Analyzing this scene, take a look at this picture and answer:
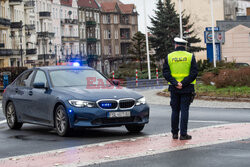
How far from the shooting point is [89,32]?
138875 mm

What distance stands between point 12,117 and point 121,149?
5.67 meters

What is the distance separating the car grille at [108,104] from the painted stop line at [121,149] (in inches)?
39.1

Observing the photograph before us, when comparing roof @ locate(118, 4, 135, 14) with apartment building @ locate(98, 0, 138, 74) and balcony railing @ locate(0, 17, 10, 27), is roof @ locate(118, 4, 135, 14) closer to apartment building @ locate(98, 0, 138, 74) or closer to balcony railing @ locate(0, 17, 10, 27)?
apartment building @ locate(98, 0, 138, 74)

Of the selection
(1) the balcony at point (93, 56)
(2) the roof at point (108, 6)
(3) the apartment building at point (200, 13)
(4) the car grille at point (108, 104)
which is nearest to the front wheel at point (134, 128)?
(4) the car grille at point (108, 104)

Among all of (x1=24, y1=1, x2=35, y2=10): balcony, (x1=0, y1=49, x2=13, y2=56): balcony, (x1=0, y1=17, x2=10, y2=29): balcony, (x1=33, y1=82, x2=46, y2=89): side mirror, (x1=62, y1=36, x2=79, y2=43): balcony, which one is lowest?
(x1=33, y1=82, x2=46, y2=89): side mirror

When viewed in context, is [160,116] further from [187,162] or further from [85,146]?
[187,162]

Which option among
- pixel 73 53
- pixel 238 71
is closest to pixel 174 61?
pixel 238 71

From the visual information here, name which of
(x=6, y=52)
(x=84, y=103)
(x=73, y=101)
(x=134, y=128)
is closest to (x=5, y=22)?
(x=6, y=52)

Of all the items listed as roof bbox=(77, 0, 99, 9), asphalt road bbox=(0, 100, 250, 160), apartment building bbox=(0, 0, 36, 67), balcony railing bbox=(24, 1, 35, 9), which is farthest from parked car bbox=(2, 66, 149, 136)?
roof bbox=(77, 0, 99, 9)

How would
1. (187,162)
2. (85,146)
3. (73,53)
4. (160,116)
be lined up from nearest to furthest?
(187,162) → (85,146) → (160,116) → (73,53)

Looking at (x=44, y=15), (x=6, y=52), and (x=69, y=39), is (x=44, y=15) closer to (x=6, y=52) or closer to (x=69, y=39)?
(x=69, y=39)

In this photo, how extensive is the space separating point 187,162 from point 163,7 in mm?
75976

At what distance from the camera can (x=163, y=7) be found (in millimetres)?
84688

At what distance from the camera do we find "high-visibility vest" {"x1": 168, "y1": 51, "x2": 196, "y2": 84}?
40.0 ft
